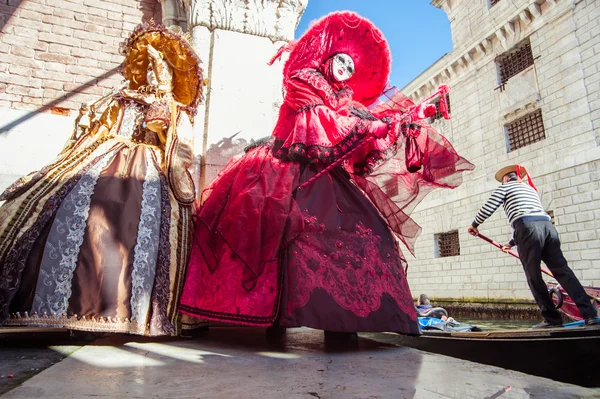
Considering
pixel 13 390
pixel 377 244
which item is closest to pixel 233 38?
pixel 377 244

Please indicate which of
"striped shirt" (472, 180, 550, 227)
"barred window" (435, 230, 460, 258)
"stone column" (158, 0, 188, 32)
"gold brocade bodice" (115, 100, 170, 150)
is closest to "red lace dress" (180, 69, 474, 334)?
"gold brocade bodice" (115, 100, 170, 150)

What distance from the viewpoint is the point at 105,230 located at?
82.2 inches

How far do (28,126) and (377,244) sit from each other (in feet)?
10.9

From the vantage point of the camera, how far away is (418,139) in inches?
94.0

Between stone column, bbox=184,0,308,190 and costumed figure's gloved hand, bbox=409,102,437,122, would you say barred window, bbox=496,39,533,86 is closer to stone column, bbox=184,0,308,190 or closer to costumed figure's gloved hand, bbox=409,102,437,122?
stone column, bbox=184,0,308,190

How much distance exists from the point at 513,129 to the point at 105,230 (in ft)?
42.4

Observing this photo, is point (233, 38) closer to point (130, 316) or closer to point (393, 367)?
point (130, 316)

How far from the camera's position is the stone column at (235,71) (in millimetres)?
3176

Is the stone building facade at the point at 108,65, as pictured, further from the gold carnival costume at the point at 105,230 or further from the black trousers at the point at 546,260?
the black trousers at the point at 546,260

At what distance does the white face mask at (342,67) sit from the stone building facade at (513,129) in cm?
936

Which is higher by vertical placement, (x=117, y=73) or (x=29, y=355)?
(x=117, y=73)

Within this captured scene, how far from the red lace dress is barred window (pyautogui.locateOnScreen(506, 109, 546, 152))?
433 inches

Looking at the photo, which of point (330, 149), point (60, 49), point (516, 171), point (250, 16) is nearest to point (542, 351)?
point (330, 149)

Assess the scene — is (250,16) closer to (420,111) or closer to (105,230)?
(420,111)
